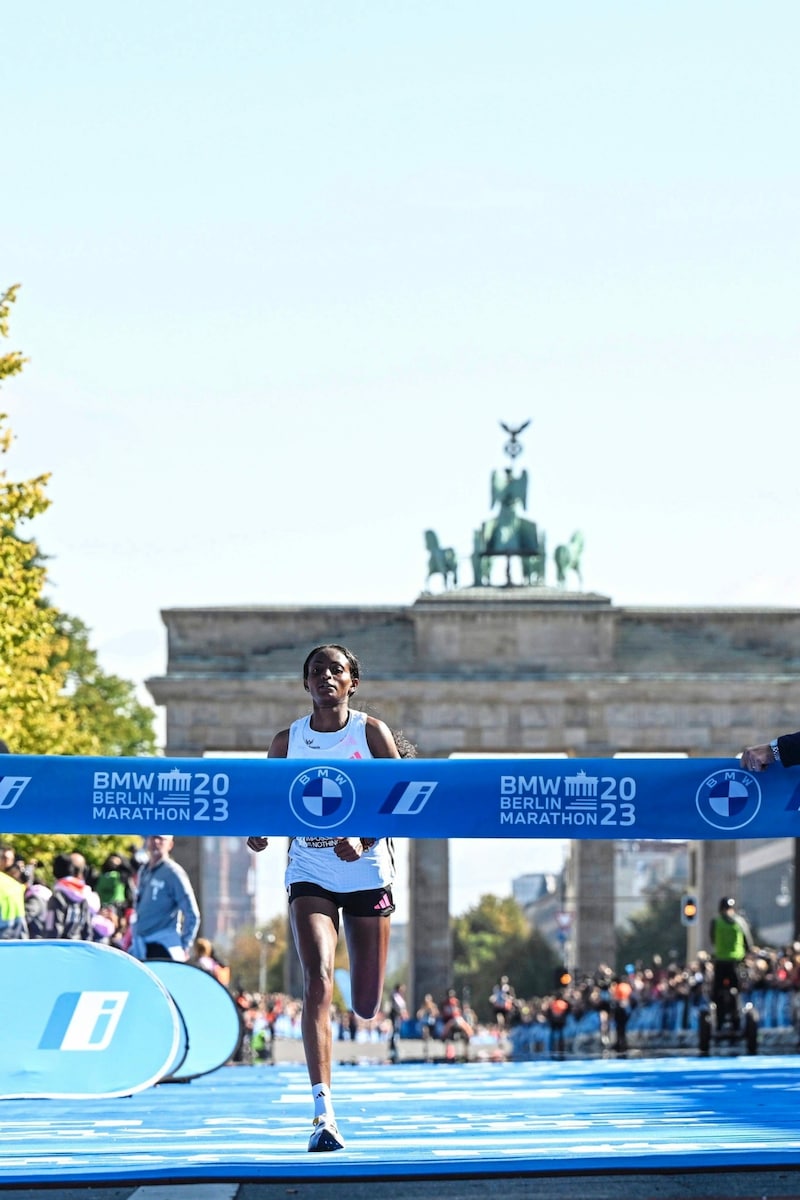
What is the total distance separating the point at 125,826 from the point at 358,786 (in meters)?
0.98

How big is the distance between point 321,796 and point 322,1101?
1.45 m

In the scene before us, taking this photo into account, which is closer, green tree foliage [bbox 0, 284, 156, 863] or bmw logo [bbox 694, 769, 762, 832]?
bmw logo [bbox 694, 769, 762, 832]

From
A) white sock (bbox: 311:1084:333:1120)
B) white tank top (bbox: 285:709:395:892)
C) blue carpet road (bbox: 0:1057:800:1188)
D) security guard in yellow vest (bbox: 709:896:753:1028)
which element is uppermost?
white tank top (bbox: 285:709:395:892)

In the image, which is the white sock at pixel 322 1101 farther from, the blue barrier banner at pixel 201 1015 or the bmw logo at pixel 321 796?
the blue barrier banner at pixel 201 1015

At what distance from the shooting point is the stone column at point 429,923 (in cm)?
6306

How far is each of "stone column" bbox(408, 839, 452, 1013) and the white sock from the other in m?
54.0

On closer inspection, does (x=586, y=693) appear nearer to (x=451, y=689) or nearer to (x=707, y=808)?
(x=451, y=689)

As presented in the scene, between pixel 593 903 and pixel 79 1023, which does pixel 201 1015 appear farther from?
pixel 593 903

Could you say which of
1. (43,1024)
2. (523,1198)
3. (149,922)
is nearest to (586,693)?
(149,922)

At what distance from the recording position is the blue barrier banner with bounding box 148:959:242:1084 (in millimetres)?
14289

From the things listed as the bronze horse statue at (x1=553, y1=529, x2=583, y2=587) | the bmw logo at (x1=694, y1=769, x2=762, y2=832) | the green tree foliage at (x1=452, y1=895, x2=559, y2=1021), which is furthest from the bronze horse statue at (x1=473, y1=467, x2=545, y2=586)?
the bmw logo at (x1=694, y1=769, x2=762, y2=832)

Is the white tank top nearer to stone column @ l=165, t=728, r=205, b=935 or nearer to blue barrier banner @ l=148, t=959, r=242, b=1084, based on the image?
blue barrier banner @ l=148, t=959, r=242, b=1084

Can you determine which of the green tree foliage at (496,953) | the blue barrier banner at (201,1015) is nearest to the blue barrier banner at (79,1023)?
the blue barrier banner at (201,1015)

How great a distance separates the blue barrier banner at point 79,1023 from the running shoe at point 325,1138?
10.1ft
